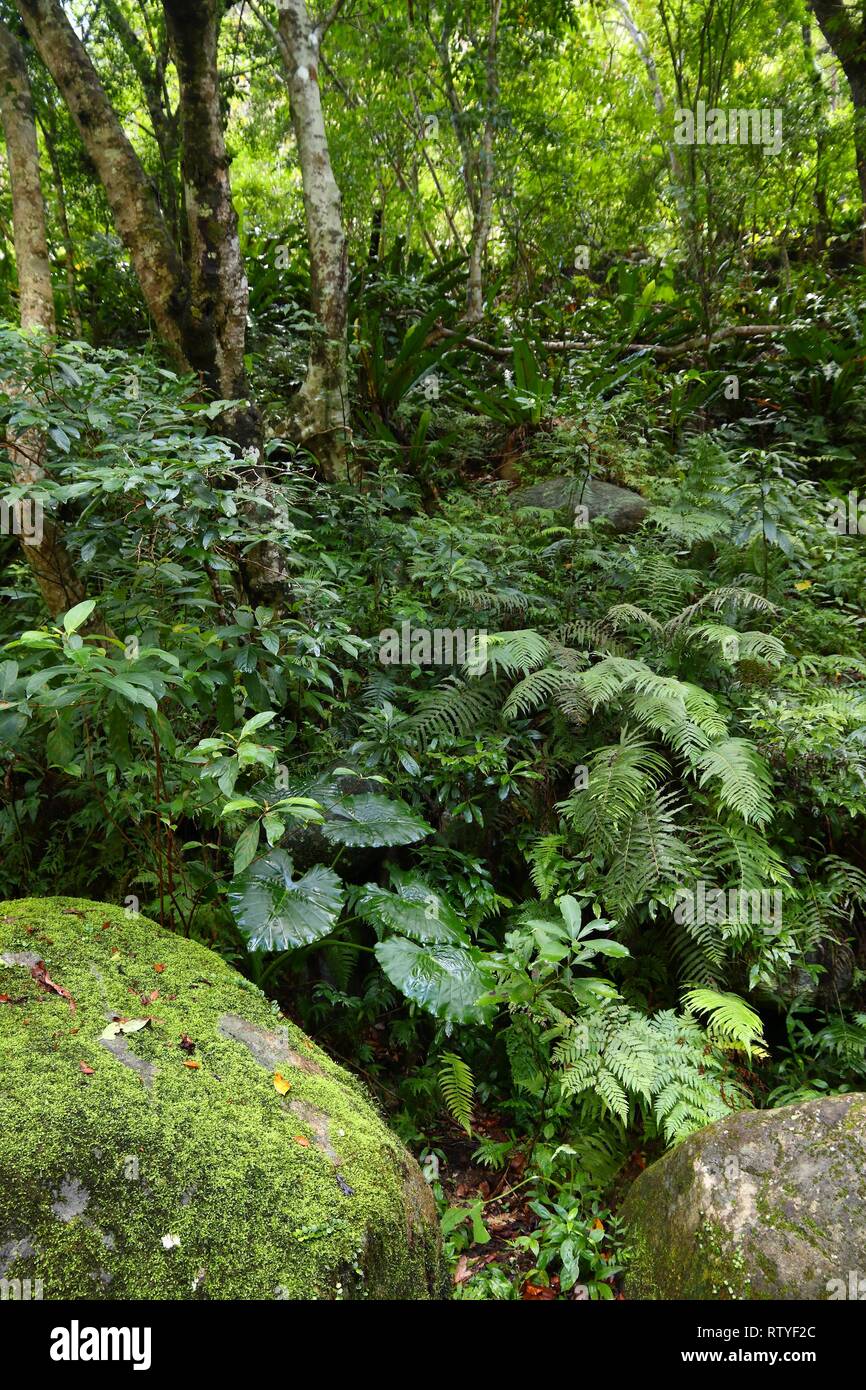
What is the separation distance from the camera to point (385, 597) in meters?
3.91

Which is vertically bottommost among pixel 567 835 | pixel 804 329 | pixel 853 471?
pixel 567 835

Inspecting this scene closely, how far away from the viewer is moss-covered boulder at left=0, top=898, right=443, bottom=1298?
4.18ft

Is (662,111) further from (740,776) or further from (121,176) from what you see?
(740,776)

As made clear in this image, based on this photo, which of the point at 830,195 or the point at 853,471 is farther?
the point at 830,195

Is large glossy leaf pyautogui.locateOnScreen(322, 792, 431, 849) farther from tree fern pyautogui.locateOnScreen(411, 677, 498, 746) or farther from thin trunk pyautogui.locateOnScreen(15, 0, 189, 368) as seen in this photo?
thin trunk pyautogui.locateOnScreen(15, 0, 189, 368)

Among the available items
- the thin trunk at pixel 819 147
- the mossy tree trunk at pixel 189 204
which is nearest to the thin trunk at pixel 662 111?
the thin trunk at pixel 819 147

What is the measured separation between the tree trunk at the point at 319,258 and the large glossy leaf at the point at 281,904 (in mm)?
3163

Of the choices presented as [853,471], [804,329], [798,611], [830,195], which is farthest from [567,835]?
[830,195]

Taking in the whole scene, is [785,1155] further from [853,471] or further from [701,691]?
[853,471]

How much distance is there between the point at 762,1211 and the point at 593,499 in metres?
4.24

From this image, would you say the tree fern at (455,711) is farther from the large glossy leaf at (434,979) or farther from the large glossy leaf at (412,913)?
the large glossy leaf at (434,979)

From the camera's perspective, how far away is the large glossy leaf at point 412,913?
2.50 m

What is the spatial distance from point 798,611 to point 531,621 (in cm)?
135
